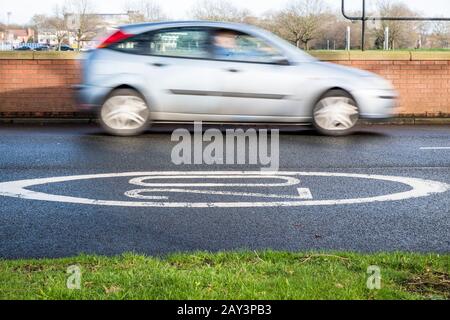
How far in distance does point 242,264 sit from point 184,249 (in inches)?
30.3

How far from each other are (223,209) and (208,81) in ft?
15.6

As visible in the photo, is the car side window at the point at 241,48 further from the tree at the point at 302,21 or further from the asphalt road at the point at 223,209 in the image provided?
the tree at the point at 302,21

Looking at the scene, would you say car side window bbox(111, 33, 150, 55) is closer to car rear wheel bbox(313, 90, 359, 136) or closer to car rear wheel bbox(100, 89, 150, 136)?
car rear wheel bbox(100, 89, 150, 136)

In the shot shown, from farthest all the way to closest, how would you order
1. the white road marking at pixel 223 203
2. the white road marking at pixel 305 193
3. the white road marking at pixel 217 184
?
the white road marking at pixel 217 184 → the white road marking at pixel 305 193 → the white road marking at pixel 223 203

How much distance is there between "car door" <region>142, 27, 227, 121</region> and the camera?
1061 centimetres

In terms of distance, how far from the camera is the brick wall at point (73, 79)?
13766 mm

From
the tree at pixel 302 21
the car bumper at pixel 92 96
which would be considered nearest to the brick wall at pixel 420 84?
the car bumper at pixel 92 96

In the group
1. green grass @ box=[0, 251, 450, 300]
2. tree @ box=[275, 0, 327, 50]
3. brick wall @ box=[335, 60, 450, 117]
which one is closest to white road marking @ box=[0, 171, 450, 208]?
green grass @ box=[0, 251, 450, 300]

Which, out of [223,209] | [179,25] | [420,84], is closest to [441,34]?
[420,84]

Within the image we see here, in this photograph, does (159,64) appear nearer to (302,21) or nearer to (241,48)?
(241,48)

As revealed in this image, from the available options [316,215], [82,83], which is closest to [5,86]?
[82,83]

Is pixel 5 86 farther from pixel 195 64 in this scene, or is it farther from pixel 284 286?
pixel 284 286

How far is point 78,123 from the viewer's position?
43.7 ft

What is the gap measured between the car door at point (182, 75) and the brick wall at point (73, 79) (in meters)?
3.45
